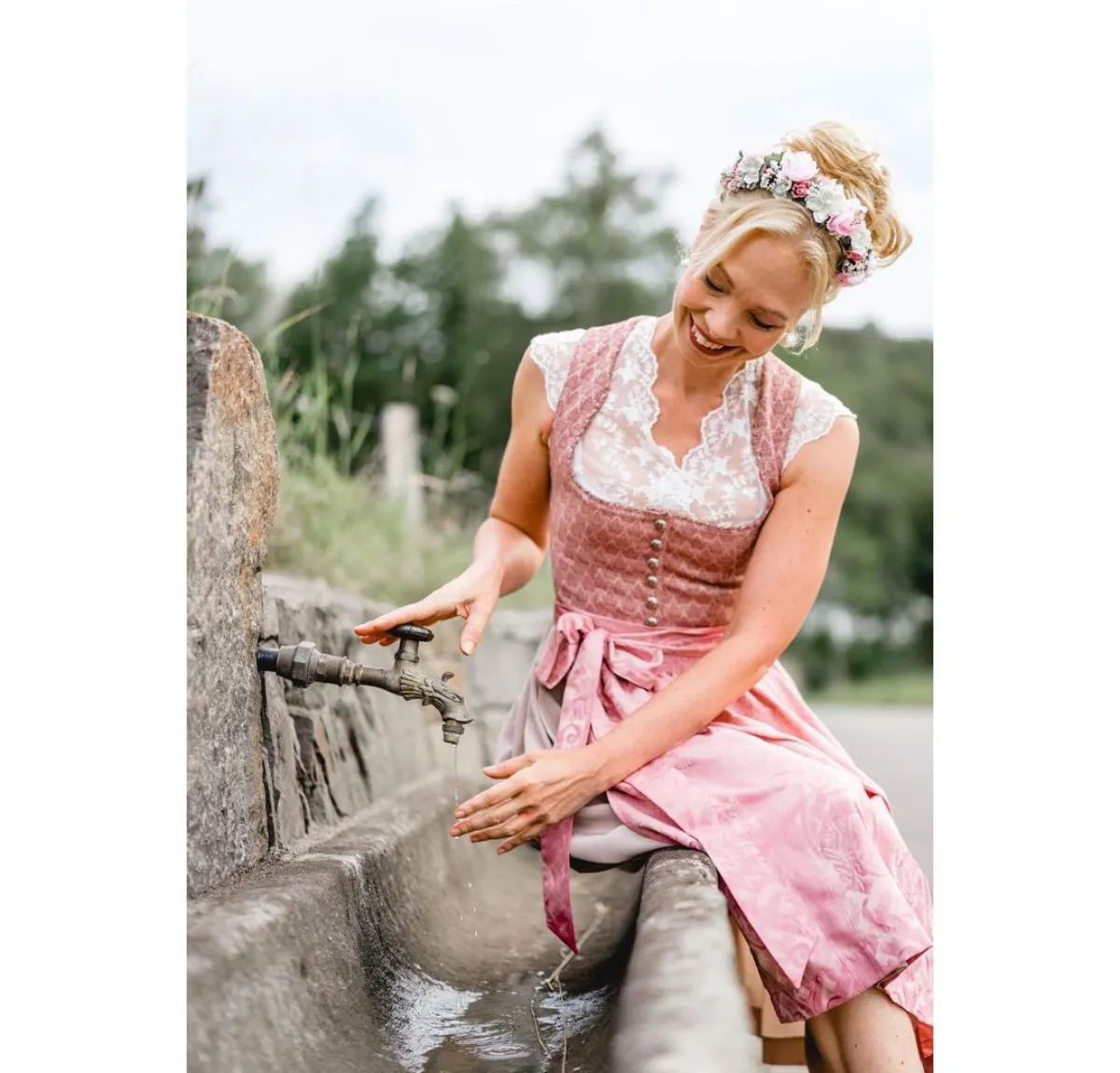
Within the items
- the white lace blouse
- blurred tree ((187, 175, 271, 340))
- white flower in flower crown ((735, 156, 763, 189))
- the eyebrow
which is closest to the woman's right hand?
the white lace blouse

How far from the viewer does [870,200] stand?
5.48 ft

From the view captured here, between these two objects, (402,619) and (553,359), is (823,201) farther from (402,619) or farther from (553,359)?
(402,619)

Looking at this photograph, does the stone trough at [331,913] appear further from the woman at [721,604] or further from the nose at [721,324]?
the nose at [721,324]

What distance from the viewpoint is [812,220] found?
1602 millimetres

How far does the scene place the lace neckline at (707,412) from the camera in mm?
1782

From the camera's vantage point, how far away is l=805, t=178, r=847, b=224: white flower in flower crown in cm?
159

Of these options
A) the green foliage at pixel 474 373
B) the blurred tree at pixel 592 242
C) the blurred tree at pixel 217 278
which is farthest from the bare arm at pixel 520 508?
the blurred tree at pixel 592 242

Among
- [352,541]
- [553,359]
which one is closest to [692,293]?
[553,359]

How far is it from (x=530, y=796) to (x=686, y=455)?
1.85 feet

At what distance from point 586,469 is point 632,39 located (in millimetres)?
828
